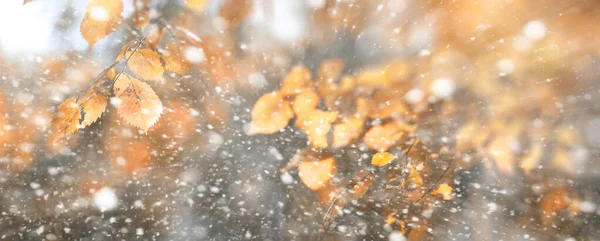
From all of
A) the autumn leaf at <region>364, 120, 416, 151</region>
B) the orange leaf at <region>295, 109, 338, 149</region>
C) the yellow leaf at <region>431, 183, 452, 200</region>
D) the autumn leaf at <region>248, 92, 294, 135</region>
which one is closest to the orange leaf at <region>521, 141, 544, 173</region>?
the yellow leaf at <region>431, 183, 452, 200</region>

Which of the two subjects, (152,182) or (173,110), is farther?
(152,182)

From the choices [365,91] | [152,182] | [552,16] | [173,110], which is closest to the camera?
[552,16]

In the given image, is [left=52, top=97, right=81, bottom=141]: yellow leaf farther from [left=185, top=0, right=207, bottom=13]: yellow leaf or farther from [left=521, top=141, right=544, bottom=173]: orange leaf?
[left=521, top=141, right=544, bottom=173]: orange leaf

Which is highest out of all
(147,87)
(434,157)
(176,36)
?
(176,36)

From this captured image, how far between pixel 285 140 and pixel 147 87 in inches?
19.6

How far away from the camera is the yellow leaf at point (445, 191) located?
4.25ft

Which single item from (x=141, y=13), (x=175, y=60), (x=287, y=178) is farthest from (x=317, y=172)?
(x=141, y=13)

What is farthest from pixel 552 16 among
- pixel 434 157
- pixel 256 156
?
pixel 256 156

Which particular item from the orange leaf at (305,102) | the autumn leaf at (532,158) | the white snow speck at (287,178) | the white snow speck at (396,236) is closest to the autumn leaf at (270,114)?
the orange leaf at (305,102)

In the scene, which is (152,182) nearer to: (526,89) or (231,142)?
(231,142)

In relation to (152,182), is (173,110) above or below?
above

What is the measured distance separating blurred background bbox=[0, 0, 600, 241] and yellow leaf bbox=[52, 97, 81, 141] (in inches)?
1.3

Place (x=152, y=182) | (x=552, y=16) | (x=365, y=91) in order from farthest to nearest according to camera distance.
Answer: (x=152, y=182), (x=365, y=91), (x=552, y=16)

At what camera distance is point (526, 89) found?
1119mm
